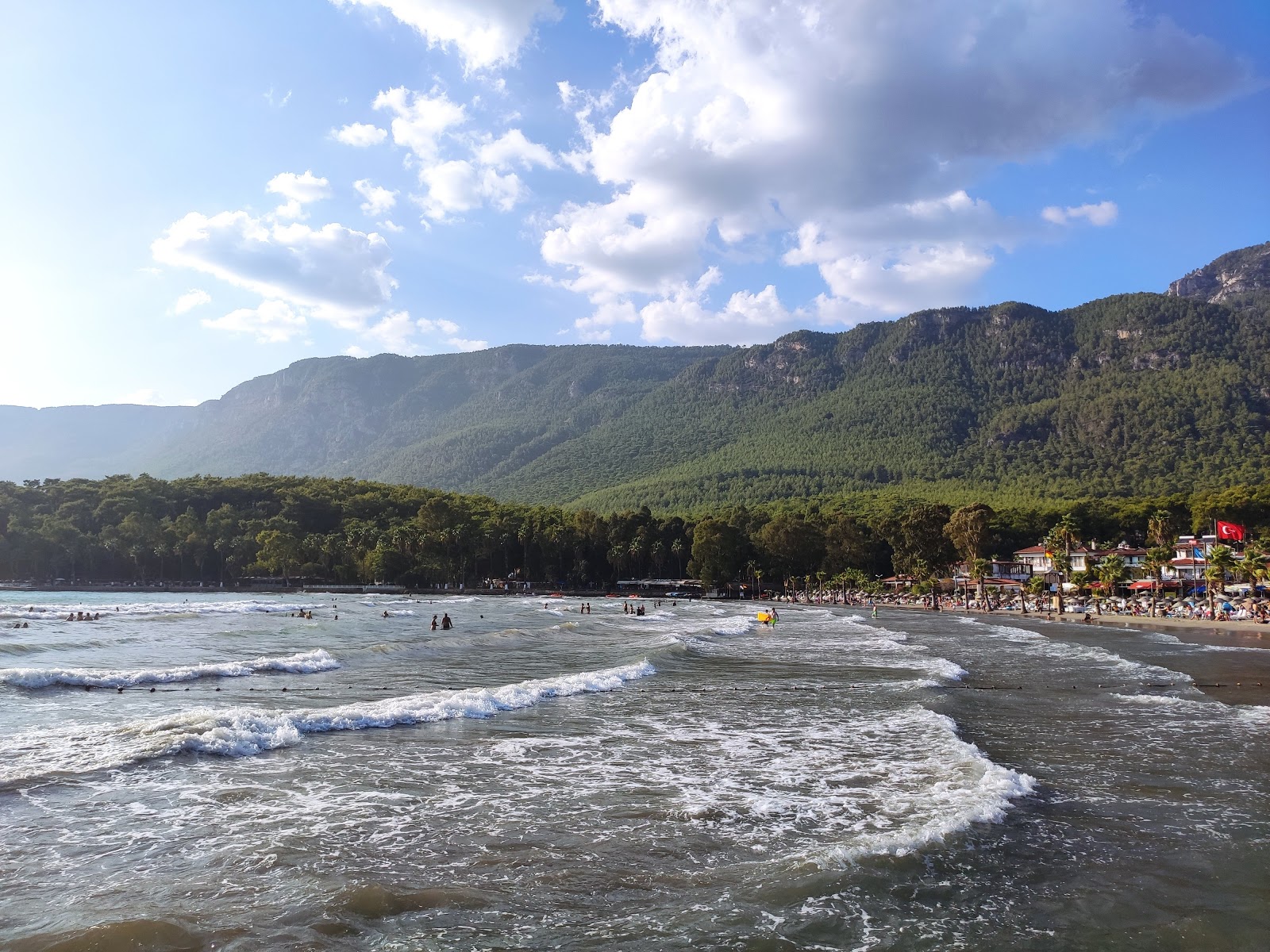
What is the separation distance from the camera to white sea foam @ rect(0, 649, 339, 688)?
21438 millimetres

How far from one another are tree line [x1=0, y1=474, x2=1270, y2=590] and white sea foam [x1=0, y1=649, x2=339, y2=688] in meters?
86.9

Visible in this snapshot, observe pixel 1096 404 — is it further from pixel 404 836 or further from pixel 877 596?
pixel 404 836

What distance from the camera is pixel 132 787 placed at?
11805 mm

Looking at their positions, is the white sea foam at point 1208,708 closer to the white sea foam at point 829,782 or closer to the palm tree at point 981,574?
the white sea foam at point 829,782

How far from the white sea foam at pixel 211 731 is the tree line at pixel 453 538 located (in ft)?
300

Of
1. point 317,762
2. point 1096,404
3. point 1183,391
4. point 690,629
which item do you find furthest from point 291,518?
point 1183,391

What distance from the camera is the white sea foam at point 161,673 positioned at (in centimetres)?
2144

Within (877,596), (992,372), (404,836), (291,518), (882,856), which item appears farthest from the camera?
(992,372)

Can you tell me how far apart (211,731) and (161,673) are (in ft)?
34.8

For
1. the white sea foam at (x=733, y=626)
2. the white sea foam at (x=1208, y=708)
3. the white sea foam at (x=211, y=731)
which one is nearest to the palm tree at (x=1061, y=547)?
the white sea foam at (x=733, y=626)

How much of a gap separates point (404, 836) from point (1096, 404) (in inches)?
Answer: 7286

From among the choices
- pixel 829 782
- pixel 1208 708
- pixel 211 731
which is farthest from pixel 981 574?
pixel 211 731

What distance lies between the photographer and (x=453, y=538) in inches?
4938

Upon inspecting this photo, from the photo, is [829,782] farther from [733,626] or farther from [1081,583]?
[1081,583]
